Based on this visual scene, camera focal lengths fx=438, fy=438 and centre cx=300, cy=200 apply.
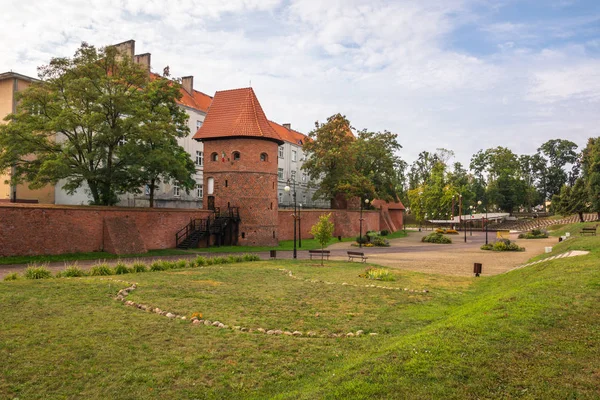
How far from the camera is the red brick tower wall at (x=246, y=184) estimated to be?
32094 mm

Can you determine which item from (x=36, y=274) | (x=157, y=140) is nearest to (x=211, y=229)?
(x=157, y=140)

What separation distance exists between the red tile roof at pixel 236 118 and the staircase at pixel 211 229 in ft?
18.7

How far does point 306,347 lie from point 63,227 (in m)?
19.6

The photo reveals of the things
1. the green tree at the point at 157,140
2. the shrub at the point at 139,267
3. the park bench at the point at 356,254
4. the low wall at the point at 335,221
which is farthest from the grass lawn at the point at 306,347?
the low wall at the point at 335,221

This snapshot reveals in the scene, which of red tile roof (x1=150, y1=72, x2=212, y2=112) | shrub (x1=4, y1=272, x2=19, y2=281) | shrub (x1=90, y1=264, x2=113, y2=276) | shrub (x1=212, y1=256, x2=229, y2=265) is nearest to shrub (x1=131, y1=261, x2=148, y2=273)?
shrub (x1=90, y1=264, x2=113, y2=276)

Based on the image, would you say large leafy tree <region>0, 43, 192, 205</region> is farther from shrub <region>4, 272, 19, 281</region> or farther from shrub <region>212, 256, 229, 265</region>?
shrub <region>4, 272, 19, 281</region>

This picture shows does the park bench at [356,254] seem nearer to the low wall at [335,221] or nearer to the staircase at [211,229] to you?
the staircase at [211,229]

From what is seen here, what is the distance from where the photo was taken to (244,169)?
32000 millimetres

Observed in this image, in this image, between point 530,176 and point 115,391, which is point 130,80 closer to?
point 115,391

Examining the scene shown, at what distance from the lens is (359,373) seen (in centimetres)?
591

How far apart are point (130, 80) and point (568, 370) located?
27074 mm

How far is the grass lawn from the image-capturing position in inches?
223

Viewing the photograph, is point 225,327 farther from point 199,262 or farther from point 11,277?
point 199,262

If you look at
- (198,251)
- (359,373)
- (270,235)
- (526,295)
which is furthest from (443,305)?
(270,235)
